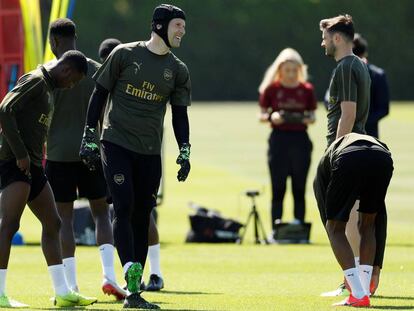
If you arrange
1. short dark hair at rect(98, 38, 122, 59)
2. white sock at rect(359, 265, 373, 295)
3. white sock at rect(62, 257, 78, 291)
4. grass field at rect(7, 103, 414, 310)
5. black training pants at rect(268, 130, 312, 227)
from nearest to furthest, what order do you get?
white sock at rect(359, 265, 373, 295)
grass field at rect(7, 103, 414, 310)
white sock at rect(62, 257, 78, 291)
short dark hair at rect(98, 38, 122, 59)
black training pants at rect(268, 130, 312, 227)

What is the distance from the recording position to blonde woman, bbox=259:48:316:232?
15.3 metres

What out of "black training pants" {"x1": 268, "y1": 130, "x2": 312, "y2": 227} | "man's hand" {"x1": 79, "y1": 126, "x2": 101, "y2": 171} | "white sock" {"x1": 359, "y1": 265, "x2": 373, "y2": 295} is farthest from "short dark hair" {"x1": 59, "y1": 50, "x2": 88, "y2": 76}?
"black training pants" {"x1": 268, "y1": 130, "x2": 312, "y2": 227}

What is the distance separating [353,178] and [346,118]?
2.32ft

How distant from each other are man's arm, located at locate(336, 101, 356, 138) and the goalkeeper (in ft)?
3.91

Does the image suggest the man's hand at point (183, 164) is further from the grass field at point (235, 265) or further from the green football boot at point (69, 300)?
the green football boot at point (69, 300)

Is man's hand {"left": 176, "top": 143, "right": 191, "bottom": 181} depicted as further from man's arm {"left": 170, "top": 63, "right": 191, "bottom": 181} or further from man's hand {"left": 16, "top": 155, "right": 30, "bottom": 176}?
man's hand {"left": 16, "top": 155, "right": 30, "bottom": 176}

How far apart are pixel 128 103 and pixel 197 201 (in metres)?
12.0

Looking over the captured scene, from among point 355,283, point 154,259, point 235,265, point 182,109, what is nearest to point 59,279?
point 182,109

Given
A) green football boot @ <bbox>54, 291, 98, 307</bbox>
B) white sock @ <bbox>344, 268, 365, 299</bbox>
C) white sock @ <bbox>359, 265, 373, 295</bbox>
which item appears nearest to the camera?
white sock @ <bbox>344, 268, 365, 299</bbox>

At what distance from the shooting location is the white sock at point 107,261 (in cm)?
981

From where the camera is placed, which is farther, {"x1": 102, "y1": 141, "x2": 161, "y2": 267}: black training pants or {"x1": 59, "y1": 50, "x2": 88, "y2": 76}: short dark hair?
{"x1": 102, "y1": 141, "x2": 161, "y2": 267}: black training pants

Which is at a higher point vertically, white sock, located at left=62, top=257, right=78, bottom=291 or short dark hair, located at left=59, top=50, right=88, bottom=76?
short dark hair, located at left=59, top=50, right=88, bottom=76

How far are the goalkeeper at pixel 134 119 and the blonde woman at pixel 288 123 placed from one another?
6283 millimetres

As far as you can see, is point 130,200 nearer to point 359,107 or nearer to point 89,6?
point 359,107
